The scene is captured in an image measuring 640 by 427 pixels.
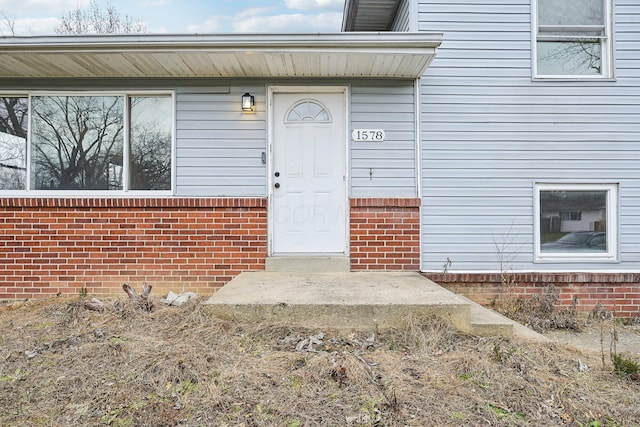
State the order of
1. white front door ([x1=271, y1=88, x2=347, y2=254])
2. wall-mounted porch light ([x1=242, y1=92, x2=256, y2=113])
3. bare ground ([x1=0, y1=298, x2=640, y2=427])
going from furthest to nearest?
1. white front door ([x1=271, y1=88, x2=347, y2=254])
2. wall-mounted porch light ([x1=242, y1=92, x2=256, y2=113])
3. bare ground ([x1=0, y1=298, x2=640, y2=427])

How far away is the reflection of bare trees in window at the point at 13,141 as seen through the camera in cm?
487

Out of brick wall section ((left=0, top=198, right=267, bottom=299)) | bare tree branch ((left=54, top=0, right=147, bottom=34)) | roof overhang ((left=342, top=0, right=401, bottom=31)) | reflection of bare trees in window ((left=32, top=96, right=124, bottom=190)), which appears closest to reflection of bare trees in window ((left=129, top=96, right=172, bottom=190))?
reflection of bare trees in window ((left=32, top=96, right=124, bottom=190))

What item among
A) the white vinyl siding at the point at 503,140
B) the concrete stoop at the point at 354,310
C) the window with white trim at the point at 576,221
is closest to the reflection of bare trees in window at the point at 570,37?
the white vinyl siding at the point at 503,140

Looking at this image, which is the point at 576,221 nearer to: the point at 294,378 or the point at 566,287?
the point at 566,287

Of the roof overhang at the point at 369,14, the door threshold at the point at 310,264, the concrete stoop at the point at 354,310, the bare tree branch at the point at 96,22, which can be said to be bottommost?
the concrete stoop at the point at 354,310

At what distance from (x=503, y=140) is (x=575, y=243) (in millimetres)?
1590

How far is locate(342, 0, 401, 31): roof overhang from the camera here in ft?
19.9

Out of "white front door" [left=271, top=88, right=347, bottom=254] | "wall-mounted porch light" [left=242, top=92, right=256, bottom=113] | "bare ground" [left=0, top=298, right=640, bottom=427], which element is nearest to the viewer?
"bare ground" [left=0, top=298, right=640, bottom=427]

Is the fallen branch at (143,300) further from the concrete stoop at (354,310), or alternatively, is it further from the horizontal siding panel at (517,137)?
the horizontal siding panel at (517,137)

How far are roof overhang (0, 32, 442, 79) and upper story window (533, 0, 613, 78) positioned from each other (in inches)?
70.2

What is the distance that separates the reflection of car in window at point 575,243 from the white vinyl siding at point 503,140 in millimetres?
202

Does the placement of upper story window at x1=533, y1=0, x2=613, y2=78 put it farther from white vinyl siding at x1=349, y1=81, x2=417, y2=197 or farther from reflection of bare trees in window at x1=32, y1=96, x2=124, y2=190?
reflection of bare trees in window at x1=32, y1=96, x2=124, y2=190

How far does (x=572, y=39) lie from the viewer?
4.90 metres

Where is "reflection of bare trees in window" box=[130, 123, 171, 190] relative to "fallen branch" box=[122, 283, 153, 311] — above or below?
above
